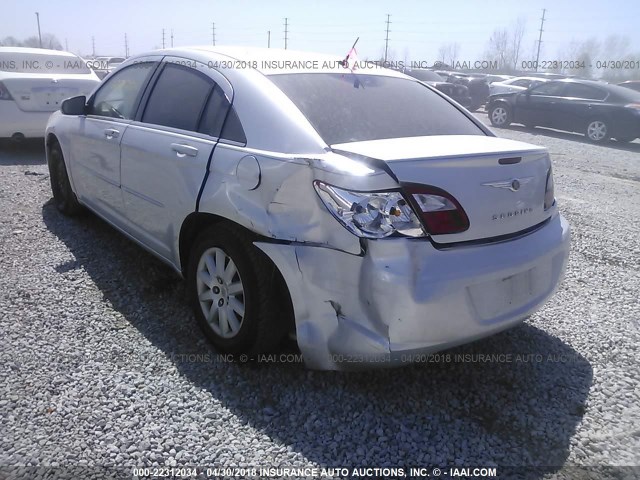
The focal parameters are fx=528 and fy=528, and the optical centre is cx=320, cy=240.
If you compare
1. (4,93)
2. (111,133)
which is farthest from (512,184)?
(4,93)

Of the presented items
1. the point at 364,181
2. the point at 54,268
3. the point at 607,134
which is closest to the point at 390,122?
the point at 364,181

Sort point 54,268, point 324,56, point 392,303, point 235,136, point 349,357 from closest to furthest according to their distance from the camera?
point 392,303 < point 349,357 < point 235,136 < point 324,56 < point 54,268

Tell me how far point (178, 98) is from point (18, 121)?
17.1ft

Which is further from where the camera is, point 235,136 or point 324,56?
point 324,56

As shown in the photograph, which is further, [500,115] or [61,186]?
[500,115]

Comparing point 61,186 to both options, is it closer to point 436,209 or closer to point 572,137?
point 436,209

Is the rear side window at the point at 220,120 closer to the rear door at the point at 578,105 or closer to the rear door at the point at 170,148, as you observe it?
the rear door at the point at 170,148

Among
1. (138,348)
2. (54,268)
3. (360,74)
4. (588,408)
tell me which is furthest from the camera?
(54,268)

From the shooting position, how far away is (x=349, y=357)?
2275mm

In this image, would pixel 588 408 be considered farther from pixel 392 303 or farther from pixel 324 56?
pixel 324 56

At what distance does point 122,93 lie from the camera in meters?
3.96

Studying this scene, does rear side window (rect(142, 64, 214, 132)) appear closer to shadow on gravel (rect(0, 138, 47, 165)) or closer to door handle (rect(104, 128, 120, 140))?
door handle (rect(104, 128, 120, 140))

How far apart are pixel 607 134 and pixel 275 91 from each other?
12.1m

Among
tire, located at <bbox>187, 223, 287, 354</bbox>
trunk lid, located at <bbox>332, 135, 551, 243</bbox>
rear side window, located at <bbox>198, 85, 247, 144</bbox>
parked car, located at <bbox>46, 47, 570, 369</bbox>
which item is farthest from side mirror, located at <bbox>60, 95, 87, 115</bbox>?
trunk lid, located at <bbox>332, 135, 551, 243</bbox>
